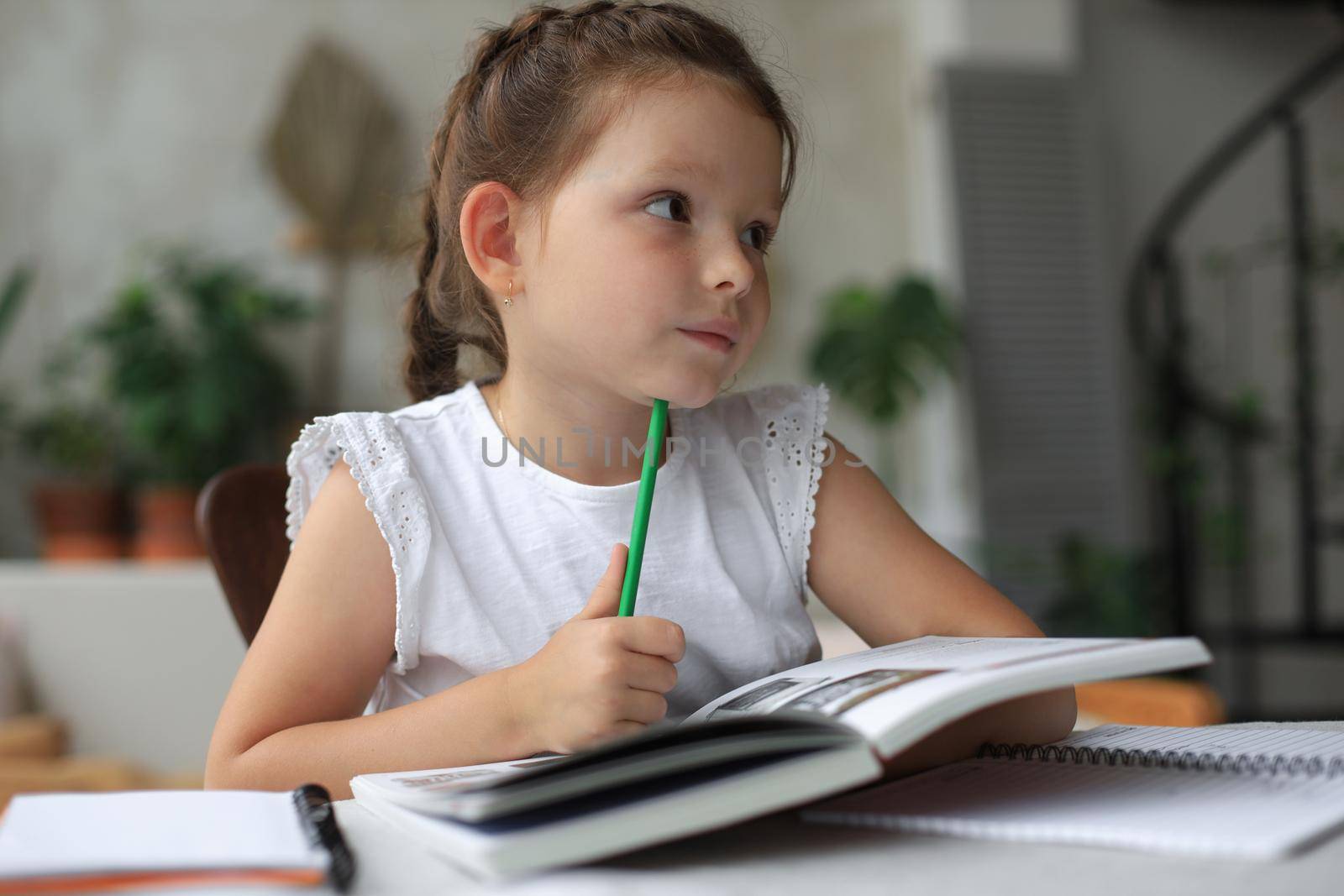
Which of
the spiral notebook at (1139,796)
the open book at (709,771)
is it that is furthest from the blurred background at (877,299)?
the open book at (709,771)

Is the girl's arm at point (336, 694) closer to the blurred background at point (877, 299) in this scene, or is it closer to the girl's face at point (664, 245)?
the girl's face at point (664, 245)

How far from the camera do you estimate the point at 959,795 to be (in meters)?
0.52

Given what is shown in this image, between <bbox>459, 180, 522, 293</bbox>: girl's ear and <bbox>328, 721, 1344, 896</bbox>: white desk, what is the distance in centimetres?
48

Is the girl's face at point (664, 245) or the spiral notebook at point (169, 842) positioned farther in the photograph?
the girl's face at point (664, 245)

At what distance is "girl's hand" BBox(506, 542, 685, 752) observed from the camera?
546 millimetres

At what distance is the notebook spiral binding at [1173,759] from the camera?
0.51 metres

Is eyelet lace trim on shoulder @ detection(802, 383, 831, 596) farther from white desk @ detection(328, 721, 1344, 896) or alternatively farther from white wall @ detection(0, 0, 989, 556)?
white wall @ detection(0, 0, 989, 556)

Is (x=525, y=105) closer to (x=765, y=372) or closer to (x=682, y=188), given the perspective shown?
(x=682, y=188)

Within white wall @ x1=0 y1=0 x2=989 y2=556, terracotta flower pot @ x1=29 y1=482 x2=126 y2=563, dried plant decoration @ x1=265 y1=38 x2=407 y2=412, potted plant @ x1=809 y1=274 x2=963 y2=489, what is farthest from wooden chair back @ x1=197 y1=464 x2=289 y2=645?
A: potted plant @ x1=809 y1=274 x2=963 y2=489

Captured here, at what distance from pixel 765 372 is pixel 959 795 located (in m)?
2.74

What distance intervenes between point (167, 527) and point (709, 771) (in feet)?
7.64

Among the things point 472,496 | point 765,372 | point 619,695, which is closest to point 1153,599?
point 765,372

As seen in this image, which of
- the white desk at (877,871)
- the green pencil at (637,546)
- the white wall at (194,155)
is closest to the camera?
the white desk at (877,871)

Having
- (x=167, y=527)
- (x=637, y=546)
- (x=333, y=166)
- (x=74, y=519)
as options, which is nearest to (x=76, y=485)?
(x=74, y=519)
